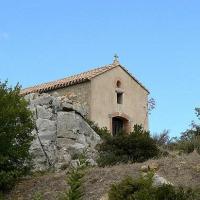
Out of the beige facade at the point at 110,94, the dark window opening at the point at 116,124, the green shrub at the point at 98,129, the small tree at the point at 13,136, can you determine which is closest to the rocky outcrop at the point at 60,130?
the green shrub at the point at 98,129

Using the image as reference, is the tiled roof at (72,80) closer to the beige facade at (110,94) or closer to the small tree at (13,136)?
the beige facade at (110,94)

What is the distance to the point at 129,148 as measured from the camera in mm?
20891

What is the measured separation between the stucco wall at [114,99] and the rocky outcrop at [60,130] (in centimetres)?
150

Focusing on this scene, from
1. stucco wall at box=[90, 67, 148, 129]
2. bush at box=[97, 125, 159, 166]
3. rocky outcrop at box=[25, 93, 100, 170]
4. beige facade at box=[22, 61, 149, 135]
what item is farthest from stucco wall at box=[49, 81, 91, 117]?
bush at box=[97, 125, 159, 166]

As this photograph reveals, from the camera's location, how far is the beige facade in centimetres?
3125

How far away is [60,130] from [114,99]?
5625mm

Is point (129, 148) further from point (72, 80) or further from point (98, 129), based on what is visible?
point (72, 80)

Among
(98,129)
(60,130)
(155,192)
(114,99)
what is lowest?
(155,192)

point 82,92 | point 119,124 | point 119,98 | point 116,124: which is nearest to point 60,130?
point 82,92

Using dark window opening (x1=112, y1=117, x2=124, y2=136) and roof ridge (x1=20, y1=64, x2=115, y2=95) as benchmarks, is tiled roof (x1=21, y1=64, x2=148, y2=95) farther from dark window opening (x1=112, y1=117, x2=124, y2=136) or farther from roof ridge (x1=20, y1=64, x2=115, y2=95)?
dark window opening (x1=112, y1=117, x2=124, y2=136)

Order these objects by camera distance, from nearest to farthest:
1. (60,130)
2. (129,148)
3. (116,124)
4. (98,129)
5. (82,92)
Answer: (129,148), (60,130), (98,129), (82,92), (116,124)

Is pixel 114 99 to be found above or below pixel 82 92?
below

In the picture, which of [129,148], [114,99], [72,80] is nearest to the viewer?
[129,148]

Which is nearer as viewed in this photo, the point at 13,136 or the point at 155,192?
the point at 155,192
